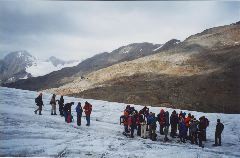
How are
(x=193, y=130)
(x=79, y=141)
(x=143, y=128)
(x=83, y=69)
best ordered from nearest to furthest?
(x=79, y=141) < (x=193, y=130) < (x=143, y=128) < (x=83, y=69)

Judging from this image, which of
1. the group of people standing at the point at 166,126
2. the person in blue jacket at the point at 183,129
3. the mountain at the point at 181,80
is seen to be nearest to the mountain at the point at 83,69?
the mountain at the point at 181,80

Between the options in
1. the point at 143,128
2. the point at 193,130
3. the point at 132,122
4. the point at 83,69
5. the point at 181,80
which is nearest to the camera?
the point at 132,122

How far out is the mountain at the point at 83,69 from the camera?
91662mm

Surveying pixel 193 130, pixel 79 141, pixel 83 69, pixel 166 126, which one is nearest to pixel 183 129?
pixel 193 130

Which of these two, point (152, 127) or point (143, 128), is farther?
point (143, 128)

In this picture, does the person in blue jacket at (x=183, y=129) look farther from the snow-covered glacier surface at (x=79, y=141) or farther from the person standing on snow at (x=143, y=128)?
the person standing on snow at (x=143, y=128)

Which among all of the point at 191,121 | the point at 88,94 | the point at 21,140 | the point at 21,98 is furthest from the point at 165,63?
the point at 21,140

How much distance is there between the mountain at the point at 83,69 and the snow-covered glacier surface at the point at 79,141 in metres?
51.6

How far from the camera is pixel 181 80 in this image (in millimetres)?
53062

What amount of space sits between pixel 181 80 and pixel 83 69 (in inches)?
2355

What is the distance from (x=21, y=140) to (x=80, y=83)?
153ft

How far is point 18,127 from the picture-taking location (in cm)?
1941

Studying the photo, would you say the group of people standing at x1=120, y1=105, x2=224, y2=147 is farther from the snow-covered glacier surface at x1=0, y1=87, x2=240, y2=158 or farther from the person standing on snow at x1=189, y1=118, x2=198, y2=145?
the snow-covered glacier surface at x1=0, y1=87, x2=240, y2=158

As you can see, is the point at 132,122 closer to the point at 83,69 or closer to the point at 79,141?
the point at 79,141
